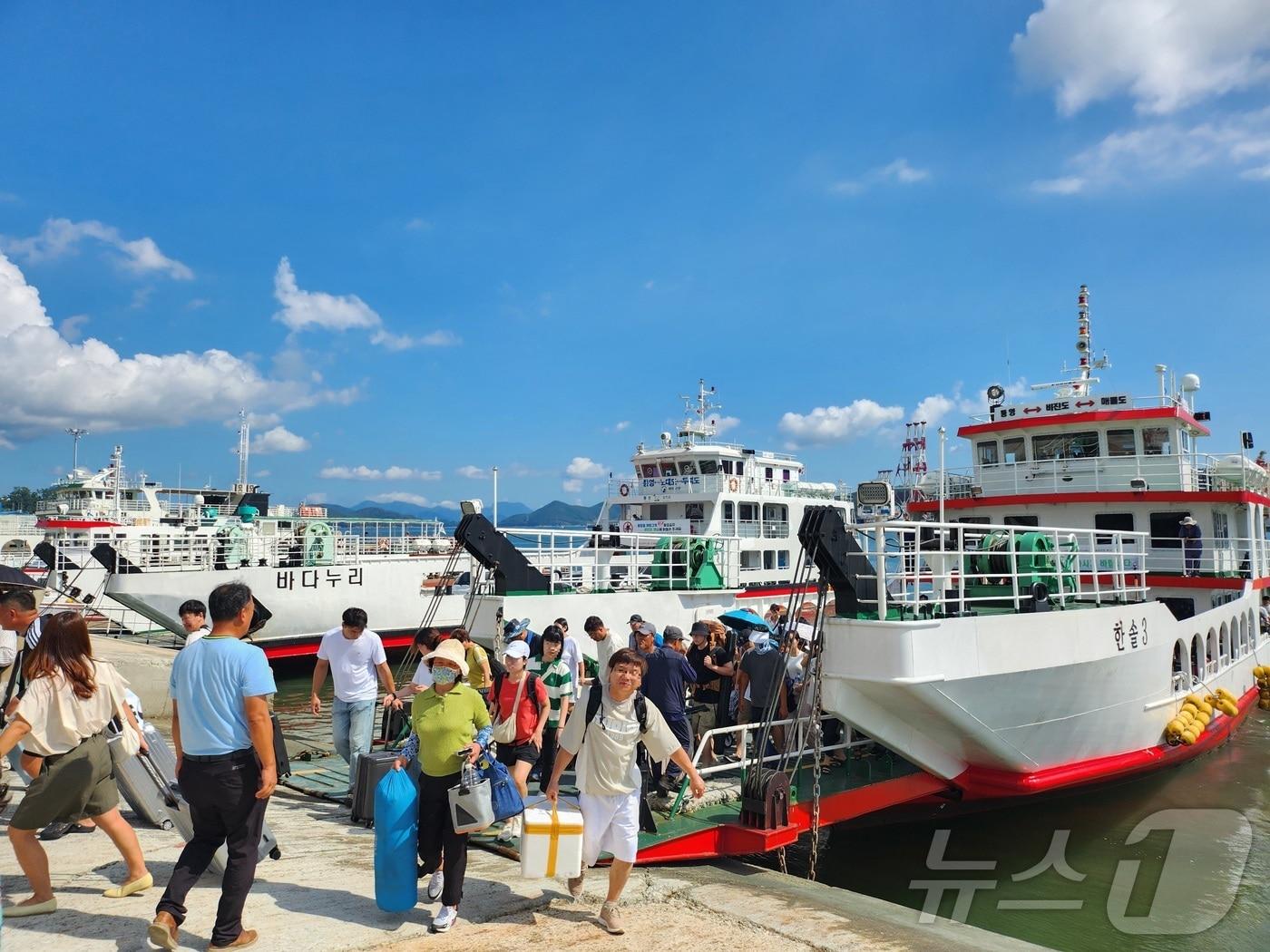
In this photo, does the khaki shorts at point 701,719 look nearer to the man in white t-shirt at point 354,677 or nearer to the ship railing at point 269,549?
the man in white t-shirt at point 354,677

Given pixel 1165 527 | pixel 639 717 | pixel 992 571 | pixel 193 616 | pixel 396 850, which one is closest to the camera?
pixel 396 850

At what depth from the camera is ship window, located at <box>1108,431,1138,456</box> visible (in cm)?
1584

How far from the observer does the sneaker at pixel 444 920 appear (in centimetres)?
465

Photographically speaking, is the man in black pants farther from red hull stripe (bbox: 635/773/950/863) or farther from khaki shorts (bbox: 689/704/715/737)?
khaki shorts (bbox: 689/704/715/737)

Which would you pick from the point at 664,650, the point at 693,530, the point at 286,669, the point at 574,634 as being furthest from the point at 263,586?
the point at 664,650

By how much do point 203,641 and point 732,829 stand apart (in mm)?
4837

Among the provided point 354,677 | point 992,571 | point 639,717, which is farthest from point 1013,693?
point 354,677

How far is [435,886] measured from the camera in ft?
16.4

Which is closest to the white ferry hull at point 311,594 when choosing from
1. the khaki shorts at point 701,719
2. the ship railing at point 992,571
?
the khaki shorts at point 701,719

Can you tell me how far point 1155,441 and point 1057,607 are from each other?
26.8ft

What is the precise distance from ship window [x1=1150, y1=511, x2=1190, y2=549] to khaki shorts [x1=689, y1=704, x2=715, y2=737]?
33.4 feet

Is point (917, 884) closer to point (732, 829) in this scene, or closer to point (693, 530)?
point (732, 829)

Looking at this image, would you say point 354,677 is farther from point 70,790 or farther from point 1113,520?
point 1113,520

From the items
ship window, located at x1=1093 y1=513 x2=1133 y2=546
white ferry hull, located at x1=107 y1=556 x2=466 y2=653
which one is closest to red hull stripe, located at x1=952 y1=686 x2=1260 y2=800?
ship window, located at x1=1093 y1=513 x2=1133 y2=546
